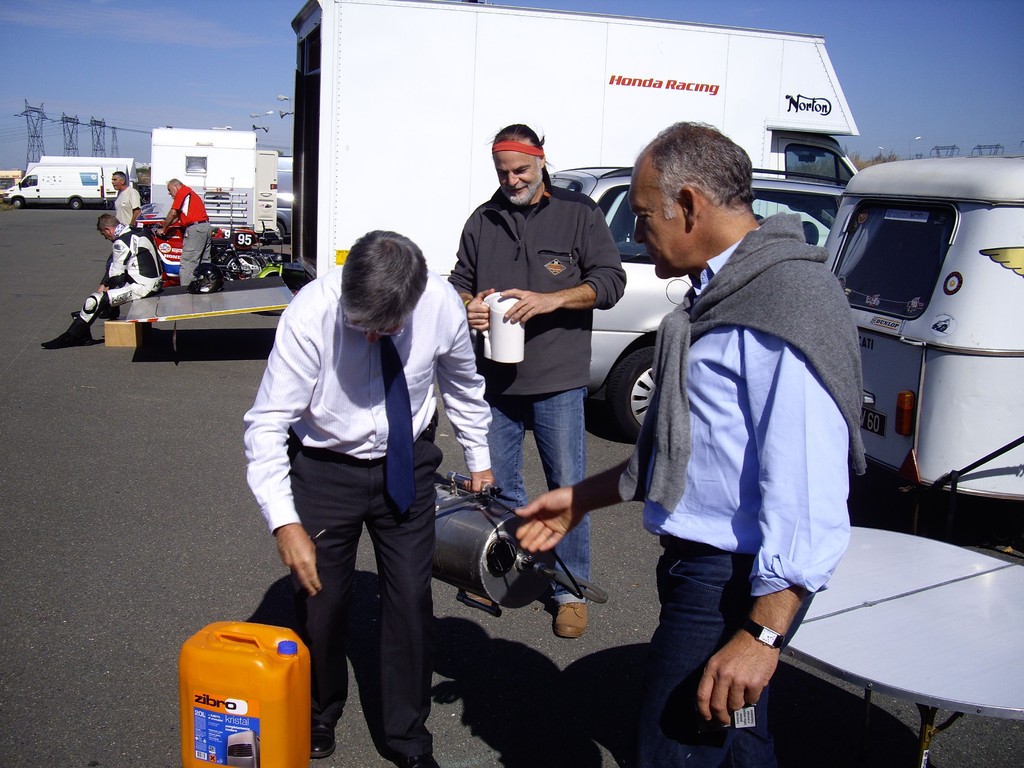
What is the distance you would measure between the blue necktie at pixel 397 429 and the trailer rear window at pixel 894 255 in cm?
333

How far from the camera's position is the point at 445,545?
9.70ft

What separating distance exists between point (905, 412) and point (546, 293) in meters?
2.26

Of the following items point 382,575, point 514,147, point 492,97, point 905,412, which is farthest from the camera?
point 492,97

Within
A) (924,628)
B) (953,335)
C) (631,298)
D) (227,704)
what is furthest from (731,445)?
(631,298)

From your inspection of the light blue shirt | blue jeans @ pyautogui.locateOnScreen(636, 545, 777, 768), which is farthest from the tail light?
the light blue shirt

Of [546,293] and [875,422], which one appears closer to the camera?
[546,293]

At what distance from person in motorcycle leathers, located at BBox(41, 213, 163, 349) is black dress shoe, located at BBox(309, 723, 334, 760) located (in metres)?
8.44

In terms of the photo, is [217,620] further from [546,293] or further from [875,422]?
[875,422]

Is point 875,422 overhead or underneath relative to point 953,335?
underneath

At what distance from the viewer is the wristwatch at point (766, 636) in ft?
5.85

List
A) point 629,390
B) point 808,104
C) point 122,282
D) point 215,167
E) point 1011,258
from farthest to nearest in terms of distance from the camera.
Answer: point 215,167 → point 122,282 → point 808,104 → point 629,390 → point 1011,258

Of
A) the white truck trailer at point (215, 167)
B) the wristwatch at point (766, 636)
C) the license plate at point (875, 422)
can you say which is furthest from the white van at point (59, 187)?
the wristwatch at point (766, 636)

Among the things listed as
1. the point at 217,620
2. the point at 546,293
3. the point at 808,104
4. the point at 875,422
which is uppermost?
the point at 808,104

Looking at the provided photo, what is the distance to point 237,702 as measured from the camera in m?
2.41
